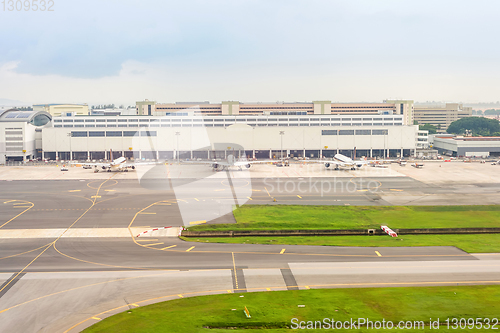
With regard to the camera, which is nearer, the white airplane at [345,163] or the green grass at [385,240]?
the green grass at [385,240]

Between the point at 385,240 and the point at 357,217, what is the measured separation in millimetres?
12327

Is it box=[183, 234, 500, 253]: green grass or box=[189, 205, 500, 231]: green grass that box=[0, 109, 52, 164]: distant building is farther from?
box=[183, 234, 500, 253]: green grass

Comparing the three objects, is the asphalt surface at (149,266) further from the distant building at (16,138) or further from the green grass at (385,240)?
the distant building at (16,138)

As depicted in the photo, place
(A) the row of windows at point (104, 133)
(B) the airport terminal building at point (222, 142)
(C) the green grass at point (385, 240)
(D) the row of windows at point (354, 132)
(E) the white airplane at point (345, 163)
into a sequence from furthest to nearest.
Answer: (D) the row of windows at point (354, 132), (A) the row of windows at point (104, 133), (B) the airport terminal building at point (222, 142), (E) the white airplane at point (345, 163), (C) the green grass at point (385, 240)

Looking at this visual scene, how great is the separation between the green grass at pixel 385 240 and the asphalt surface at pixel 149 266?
7.52ft

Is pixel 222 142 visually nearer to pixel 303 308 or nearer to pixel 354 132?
pixel 354 132

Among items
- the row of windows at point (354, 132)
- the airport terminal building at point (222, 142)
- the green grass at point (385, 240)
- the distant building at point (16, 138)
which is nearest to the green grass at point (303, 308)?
the green grass at point (385, 240)

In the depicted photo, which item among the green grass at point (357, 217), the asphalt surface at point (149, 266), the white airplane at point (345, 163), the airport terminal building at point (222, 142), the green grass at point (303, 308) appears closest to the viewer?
the green grass at point (303, 308)

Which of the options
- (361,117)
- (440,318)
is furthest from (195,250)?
(361,117)

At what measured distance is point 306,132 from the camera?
166m

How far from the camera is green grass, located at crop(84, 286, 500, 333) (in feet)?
109

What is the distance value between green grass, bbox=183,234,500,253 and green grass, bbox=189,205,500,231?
3905 millimetres

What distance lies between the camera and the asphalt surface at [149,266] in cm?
3809

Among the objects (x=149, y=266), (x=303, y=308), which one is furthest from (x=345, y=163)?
(x=303, y=308)
